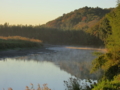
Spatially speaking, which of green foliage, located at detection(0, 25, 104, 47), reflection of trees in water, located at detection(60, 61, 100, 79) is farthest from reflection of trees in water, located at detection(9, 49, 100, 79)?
green foliage, located at detection(0, 25, 104, 47)

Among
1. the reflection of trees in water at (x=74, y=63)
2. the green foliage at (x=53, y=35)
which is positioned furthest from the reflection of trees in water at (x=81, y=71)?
the green foliage at (x=53, y=35)

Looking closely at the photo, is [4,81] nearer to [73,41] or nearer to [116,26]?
[116,26]

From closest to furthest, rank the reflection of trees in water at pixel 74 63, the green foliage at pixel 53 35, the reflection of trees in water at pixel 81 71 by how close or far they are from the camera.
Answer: the reflection of trees in water at pixel 81 71 < the reflection of trees in water at pixel 74 63 < the green foliage at pixel 53 35

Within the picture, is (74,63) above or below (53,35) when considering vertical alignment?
below

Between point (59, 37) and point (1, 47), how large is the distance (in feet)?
100

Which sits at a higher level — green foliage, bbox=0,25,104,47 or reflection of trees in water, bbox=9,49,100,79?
green foliage, bbox=0,25,104,47

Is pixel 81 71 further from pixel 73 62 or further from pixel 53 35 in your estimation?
pixel 53 35

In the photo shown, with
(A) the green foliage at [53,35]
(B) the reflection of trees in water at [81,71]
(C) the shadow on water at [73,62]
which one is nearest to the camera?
(B) the reflection of trees in water at [81,71]

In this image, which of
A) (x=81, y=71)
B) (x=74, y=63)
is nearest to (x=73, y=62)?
(x=74, y=63)

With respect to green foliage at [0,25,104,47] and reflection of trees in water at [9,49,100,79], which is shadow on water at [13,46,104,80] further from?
green foliage at [0,25,104,47]

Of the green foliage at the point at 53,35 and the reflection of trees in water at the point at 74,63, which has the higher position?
the green foliage at the point at 53,35

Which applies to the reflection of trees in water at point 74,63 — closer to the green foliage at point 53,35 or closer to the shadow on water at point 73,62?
the shadow on water at point 73,62

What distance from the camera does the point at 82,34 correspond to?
5834 centimetres

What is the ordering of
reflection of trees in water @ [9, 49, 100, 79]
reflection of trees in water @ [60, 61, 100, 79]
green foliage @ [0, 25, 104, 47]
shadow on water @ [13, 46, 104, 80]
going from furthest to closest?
green foliage @ [0, 25, 104, 47] → reflection of trees in water @ [9, 49, 100, 79] → shadow on water @ [13, 46, 104, 80] → reflection of trees in water @ [60, 61, 100, 79]
